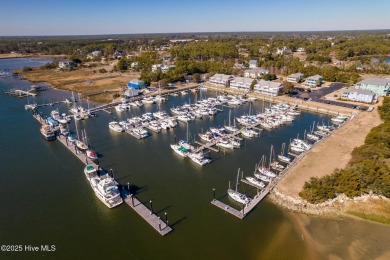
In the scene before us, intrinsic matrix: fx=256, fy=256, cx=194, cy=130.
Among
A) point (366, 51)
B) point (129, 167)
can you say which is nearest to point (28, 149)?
point (129, 167)

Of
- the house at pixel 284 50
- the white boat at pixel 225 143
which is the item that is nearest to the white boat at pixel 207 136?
the white boat at pixel 225 143

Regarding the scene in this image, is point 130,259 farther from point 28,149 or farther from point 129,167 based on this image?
point 28,149

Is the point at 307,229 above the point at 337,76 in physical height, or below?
below

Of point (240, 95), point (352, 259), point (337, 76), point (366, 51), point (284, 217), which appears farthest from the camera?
point (366, 51)

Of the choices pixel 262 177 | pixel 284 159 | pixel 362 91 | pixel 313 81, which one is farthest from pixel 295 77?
pixel 262 177

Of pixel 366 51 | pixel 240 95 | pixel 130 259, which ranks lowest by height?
pixel 130 259

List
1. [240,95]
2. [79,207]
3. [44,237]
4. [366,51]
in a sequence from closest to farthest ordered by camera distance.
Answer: [44,237] < [79,207] < [240,95] < [366,51]

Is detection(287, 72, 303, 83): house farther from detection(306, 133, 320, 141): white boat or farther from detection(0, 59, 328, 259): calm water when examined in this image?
detection(306, 133, 320, 141): white boat
